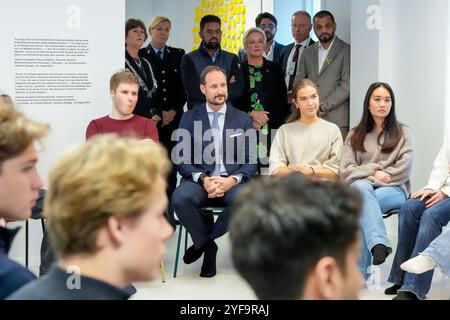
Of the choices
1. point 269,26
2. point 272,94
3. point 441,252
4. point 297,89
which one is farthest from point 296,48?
point 441,252

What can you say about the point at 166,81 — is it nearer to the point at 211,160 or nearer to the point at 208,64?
the point at 208,64

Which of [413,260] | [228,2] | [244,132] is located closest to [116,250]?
[413,260]

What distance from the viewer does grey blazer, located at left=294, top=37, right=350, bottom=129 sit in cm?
576

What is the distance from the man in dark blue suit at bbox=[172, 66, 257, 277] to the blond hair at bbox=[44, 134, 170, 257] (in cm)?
336

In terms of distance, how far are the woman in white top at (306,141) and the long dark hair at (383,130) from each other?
0.73ft

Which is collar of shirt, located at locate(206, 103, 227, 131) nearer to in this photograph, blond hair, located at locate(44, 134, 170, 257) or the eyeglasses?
the eyeglasses

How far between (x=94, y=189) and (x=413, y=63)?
4.61 meters

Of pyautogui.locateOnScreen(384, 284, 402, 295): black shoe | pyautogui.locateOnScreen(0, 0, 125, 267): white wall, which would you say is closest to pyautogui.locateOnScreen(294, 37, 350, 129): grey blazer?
pyautogui.locateOnScreen(0, 0, 125, 267): white wall

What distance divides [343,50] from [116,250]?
480cm

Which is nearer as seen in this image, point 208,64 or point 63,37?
point 63,37

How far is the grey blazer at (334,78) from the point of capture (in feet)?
18.9

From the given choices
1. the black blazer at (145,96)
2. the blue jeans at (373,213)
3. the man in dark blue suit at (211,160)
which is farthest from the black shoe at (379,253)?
the black blazer at (145,96)

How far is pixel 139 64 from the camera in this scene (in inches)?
223

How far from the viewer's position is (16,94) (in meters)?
4.75
